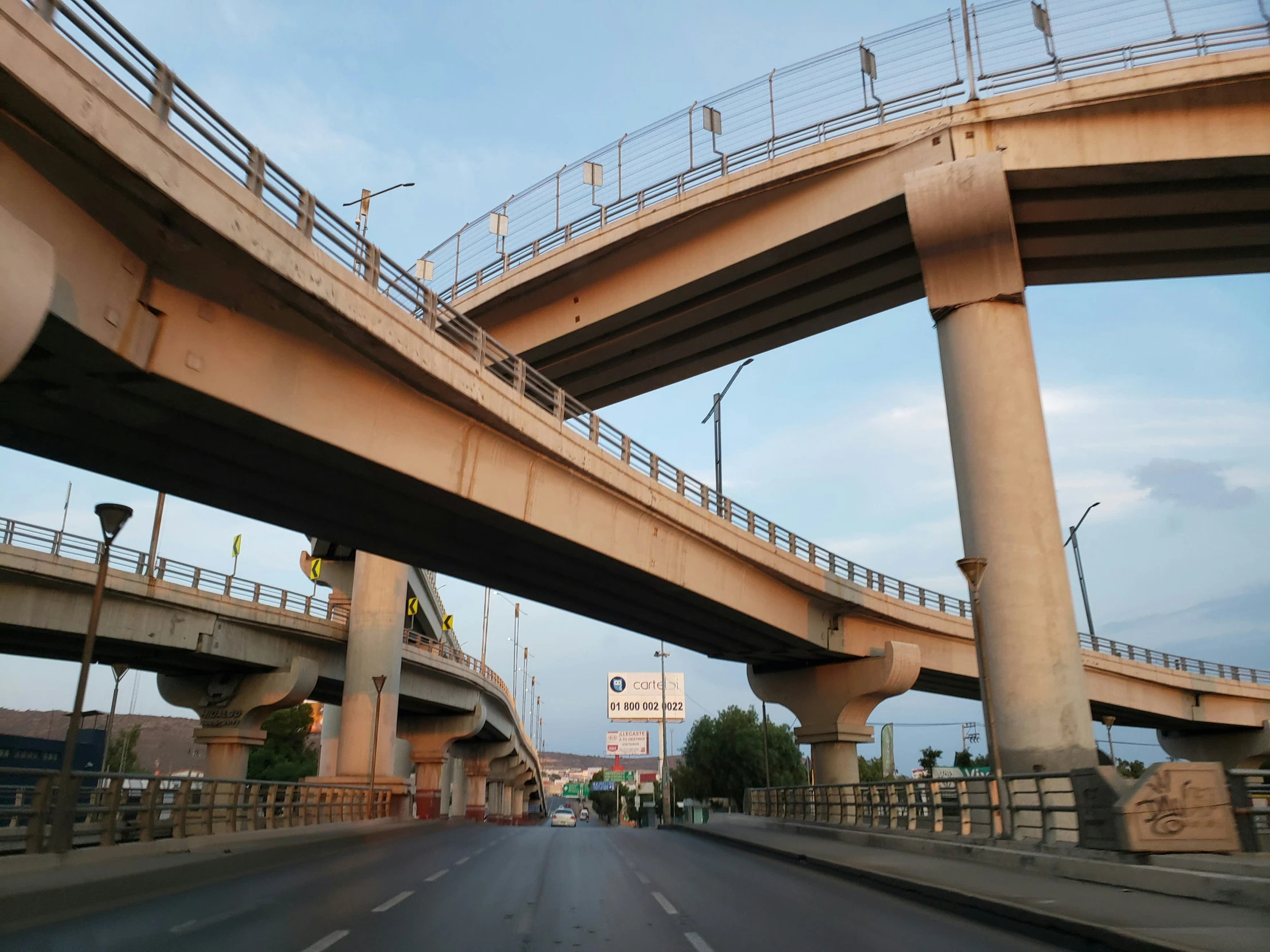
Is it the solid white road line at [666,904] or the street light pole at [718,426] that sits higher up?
the street light pole at [718,426]

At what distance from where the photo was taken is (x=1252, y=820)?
10.7 m

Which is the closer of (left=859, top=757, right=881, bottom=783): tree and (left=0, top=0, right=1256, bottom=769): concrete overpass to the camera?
(left=0, top=0, right=1256, bottom=769): concrete overpass

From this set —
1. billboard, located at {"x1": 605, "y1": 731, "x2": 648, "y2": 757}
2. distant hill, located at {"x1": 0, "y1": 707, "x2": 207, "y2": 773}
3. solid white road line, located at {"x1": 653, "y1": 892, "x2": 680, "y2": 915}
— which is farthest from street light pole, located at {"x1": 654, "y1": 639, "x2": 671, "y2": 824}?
distant hill, located at {"x1": 0, "y1": 707, "x2": 207, "y2": 773}

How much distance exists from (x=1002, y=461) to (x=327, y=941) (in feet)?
60.3

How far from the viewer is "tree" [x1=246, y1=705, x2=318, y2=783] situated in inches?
3718

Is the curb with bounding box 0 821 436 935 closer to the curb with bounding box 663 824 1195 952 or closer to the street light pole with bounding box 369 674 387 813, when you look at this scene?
the curb with bounding box 663 824 1195 952

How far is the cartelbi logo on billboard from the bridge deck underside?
2613 inches

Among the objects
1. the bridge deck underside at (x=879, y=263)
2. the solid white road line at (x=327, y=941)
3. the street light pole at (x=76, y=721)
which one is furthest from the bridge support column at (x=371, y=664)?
the solid white road line at (x=327, y=941)

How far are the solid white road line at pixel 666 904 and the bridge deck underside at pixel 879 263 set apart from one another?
17929mm

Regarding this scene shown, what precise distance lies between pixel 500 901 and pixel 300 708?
108524 millimetres

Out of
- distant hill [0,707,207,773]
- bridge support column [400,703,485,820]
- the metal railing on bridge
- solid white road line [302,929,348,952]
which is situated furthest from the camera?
distant hill [0,707,207,773]

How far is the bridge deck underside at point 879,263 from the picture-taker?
22438 millimetres

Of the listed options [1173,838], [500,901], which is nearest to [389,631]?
[500,901]

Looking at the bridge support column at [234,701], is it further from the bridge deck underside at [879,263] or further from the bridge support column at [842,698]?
the bridge support column at [842,698]
